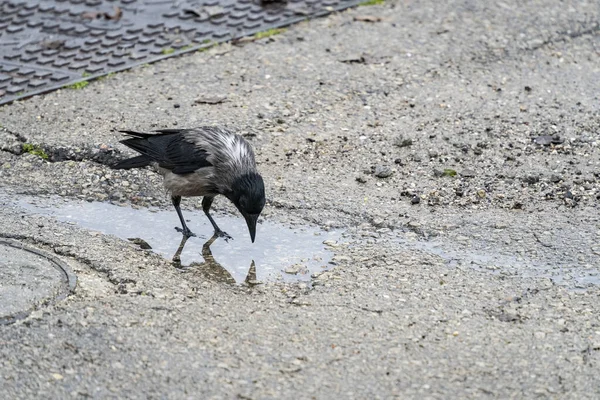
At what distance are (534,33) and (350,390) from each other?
4879 millimetres

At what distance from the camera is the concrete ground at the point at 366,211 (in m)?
3.95

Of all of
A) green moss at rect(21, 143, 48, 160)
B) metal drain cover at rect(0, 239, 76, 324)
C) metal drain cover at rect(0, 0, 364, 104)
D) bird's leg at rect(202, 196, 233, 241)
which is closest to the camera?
metal drain cover at rect(0, 239, 76, 324)

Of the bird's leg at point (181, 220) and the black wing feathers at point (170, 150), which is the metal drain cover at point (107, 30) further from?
the bird's leg at point (181, 220)

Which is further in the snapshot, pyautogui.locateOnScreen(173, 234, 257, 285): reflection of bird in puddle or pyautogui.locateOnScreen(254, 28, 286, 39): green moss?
pyautogui.locateOnScreen(254, 28, 286, 39): green moss

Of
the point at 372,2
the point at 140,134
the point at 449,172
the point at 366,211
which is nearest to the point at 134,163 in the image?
the point at 140,134

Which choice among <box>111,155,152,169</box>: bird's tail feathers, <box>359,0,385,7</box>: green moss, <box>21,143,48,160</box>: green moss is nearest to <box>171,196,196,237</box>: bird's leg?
<box>111,155,152,169</box>: bird's tail feathers

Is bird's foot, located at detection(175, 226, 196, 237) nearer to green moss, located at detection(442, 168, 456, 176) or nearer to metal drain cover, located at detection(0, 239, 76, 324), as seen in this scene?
metal drain cover, located at detection(0, 239, 76, 324)

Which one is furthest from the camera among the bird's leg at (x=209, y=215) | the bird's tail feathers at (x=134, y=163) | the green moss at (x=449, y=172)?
the green moss at (x=449, y=172)

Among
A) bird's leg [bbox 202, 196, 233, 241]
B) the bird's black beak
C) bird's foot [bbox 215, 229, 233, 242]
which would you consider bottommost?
bird's foot [bbox 215, 229, 233, 242]

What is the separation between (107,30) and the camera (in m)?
7.71

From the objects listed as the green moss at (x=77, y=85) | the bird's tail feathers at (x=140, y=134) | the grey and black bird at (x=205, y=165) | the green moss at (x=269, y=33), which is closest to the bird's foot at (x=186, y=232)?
the grey and black bird at (x=205, y=165)

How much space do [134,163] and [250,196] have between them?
2.98ft

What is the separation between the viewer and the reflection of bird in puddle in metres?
4.86

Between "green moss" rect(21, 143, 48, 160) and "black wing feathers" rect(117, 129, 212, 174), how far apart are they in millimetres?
705
